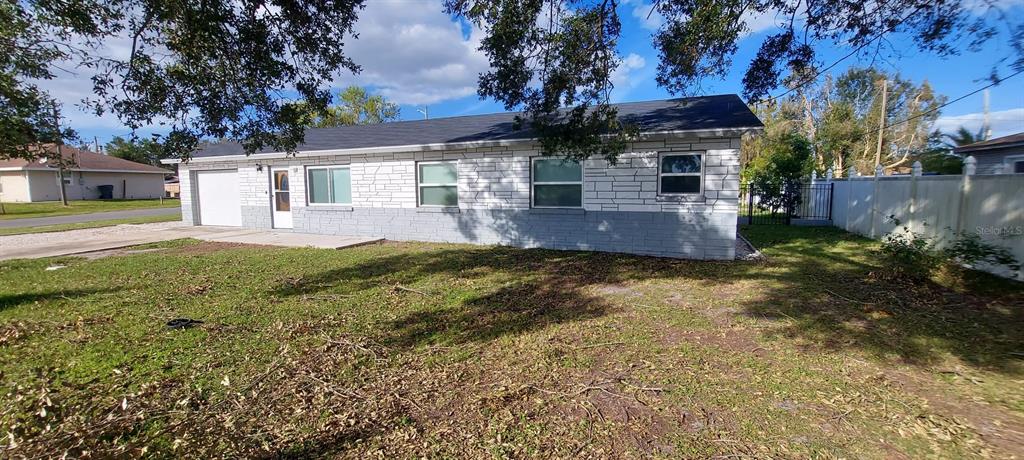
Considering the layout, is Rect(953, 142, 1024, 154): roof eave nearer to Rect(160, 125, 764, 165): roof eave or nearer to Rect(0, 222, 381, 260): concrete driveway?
Rect(160, 125, 764, 165): roof eave

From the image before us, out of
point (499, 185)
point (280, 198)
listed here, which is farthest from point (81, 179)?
point (499, 185)

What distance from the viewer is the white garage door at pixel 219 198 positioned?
48.9 feet

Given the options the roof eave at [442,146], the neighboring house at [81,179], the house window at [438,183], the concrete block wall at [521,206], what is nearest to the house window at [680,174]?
the concrete block wall at [521,206]

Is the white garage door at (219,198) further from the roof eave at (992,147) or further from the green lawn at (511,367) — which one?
the roof eave at (992,147)

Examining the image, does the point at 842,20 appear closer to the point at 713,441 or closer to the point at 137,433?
the point at 713,441

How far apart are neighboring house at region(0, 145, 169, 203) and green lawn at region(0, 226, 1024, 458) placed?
32.1 meters

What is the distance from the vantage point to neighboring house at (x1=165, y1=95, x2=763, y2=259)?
912 cm

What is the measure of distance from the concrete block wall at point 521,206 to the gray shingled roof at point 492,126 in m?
0.43

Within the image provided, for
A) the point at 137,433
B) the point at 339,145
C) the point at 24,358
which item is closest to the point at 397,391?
the point at 137,433

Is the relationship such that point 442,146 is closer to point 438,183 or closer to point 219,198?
point 438,183

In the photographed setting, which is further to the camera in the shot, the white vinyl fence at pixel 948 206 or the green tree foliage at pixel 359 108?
the green tree foliage at pixel 359 108

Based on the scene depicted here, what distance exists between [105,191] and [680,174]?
4347 cm

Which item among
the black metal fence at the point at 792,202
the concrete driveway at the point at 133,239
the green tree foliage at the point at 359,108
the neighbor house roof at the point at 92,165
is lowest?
the concrete driveway at the point at 133,239

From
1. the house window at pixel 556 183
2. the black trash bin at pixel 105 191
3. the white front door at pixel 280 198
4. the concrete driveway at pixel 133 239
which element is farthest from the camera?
the black trash bin at pixel 105 191
